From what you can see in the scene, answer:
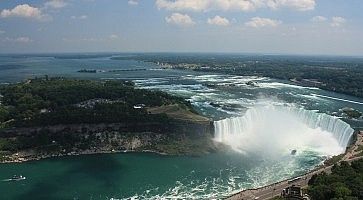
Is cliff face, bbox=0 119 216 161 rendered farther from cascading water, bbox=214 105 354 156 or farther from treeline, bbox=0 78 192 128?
cascading water, bbox=214 105 354 156

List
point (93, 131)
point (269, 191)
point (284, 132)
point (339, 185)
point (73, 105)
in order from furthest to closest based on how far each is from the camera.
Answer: point (73, 105) → point (284, 132) → point (93, 131) → point (269, 191) → point (339, 185)

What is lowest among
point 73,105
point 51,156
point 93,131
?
point 51,156

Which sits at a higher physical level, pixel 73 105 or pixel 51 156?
pixel 73 105

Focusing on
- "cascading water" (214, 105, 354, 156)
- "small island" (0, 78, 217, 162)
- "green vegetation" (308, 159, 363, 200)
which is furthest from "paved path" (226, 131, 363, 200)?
"small island" (0, 78, 217, 162)

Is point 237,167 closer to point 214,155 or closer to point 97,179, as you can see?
point 214,155

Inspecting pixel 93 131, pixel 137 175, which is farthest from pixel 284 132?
pixel 93 131

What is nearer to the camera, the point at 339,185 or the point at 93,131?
the point at 339,185

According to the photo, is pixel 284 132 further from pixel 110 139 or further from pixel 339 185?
pixel 339 185
